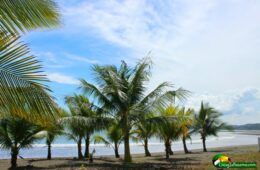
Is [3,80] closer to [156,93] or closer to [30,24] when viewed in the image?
[30,24]

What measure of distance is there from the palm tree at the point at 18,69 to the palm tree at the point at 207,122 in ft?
98.9

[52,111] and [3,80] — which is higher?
[3,80]

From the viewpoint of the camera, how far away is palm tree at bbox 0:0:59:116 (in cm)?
489

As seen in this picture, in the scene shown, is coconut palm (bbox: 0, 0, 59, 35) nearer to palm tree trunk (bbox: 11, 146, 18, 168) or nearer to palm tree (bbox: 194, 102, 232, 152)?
palm tree trunk (bbox: 11, 146, 18, 168)

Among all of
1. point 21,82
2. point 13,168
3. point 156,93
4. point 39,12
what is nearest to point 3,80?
point 21,82

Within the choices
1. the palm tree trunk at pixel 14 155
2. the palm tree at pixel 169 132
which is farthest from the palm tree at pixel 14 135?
the palm tree at pixel 169 132

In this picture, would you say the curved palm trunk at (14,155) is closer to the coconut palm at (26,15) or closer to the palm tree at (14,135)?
the palm tree at (14,135)

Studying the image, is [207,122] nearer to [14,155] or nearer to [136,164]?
[136,164]

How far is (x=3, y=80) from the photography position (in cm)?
488

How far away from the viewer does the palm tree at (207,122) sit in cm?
3441

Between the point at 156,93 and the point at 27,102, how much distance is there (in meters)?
13.5

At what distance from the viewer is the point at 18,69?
16.4 feet

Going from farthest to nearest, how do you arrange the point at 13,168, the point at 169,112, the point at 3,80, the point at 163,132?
the point at 163,132 → the point at 169,112 → the point at 13,168 → the point at 3,80

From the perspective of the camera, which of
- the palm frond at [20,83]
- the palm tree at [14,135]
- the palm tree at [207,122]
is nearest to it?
the palm frond at [20,83]
